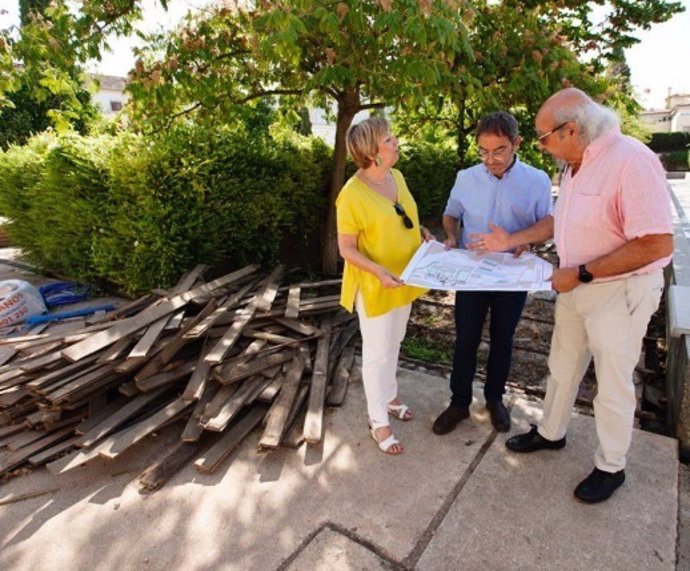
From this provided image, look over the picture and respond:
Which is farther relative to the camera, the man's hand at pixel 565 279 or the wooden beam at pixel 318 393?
the wooden beam at pixel 318 393

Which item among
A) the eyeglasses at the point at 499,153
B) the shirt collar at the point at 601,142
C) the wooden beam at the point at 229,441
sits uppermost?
the shirt collar at the point at 601,142

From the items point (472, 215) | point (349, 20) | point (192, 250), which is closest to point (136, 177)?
point (192, 250)

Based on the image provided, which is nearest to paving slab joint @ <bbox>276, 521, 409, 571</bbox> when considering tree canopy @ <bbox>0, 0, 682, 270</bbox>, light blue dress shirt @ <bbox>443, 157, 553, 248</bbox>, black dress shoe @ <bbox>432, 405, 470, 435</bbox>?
black dress shoe @ <bbox>432, 405, 470, 435</bbox>

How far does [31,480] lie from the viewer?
2.98 metres

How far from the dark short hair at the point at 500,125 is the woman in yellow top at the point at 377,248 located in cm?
51

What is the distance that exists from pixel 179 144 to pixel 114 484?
3723 mm

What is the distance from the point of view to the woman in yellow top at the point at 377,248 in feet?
8.54

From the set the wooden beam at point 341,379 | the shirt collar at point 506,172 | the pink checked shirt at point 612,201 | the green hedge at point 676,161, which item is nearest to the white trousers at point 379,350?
the wooden beam at point 341,379

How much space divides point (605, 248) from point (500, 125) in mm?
878

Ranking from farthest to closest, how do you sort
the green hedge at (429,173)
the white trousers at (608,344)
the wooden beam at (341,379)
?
the green hedge at (429,173)
the wooden beam at (341,379)
the white trousers at (608,344)

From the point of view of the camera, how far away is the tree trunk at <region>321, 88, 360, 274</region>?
652cm

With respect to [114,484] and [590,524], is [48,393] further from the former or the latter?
[590,524]

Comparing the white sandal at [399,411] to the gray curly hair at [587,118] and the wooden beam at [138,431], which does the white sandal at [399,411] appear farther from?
the gray curly hair at [587,118]

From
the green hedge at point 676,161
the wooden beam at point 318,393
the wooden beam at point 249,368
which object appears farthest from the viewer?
the green hedge at point 676,161
